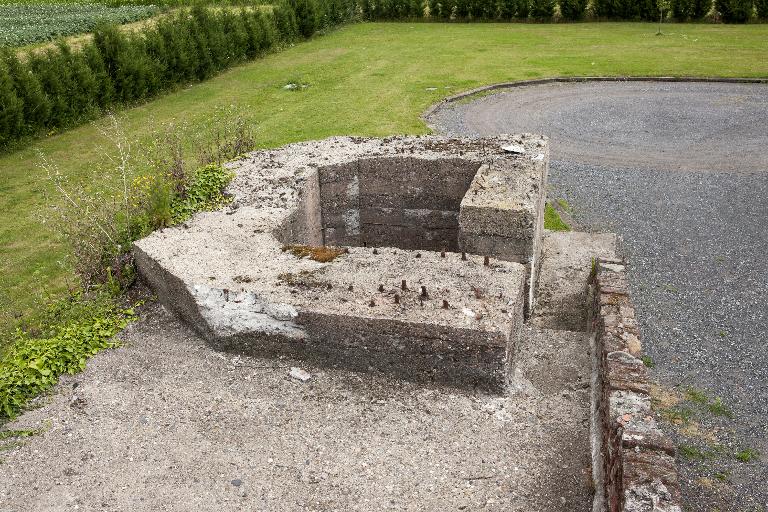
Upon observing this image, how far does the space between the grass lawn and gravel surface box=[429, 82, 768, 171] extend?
1.24m

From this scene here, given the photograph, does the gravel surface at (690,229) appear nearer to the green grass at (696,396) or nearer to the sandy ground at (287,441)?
the green grass at (696,396)

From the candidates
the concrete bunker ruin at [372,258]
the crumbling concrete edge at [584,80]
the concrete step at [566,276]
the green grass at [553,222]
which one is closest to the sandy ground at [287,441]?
the concrete bunker ruin at [372,258]

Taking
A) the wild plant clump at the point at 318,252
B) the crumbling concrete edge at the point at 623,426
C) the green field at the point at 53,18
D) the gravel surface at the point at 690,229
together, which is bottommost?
the gravel surface at the point at 690,229

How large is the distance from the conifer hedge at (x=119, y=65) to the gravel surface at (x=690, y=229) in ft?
28.1

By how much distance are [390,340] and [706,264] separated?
6283 millimetres

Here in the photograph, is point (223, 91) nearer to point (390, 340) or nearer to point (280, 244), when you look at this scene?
point (280, 244)

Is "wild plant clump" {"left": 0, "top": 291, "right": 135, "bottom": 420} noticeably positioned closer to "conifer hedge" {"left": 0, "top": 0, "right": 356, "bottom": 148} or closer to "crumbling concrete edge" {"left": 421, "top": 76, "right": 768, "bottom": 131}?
"conifer hedge" {"left": 0, "top": 0, "right": 356, "bottom": 148}

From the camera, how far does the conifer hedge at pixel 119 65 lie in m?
16.1

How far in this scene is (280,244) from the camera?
22.8ft

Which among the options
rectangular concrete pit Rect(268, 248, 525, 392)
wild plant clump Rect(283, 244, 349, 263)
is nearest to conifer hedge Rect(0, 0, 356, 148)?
wild plant clump Rect(283, 244, 349, 263)

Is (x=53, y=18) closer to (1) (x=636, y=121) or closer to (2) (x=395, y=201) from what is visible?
(1) (x=636, y=121)

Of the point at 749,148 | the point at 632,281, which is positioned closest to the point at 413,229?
the point at 632,281

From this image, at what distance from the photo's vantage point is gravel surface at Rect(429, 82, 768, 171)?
46.5 ft

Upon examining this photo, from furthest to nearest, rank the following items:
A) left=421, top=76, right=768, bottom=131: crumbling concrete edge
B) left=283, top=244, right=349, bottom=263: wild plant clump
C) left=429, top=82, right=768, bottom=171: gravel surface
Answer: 1. left=421, top=76, right=768, bottom=131: crumbling concrete edge
2. left=429, top=82, right=768, bottom=171: gravel surface
3. left=283, top=244, right=349, bottom=263: wild plant clump
